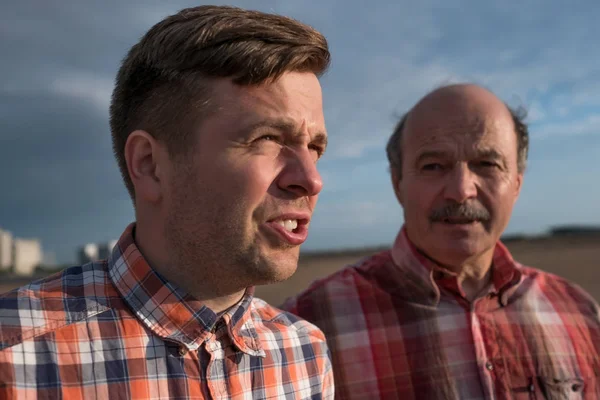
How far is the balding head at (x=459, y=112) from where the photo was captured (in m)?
3.25

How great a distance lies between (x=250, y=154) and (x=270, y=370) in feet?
2.66

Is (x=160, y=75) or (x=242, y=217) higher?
(x=160, y=75)

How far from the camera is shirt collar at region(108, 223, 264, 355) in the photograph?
194 cm

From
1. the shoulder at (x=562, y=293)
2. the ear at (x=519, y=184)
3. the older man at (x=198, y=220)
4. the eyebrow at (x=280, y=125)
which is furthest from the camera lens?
the ear at (x=519, y=184)

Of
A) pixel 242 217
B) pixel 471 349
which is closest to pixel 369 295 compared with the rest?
pixel 471 349

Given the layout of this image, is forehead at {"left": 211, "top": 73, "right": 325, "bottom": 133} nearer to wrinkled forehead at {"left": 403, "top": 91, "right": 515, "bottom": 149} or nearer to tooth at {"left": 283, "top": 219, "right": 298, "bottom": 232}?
tooth at {"left": 283, "top": 219, "right": 298, "bottom": 232}

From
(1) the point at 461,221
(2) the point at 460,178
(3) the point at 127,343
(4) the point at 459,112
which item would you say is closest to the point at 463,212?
(1) the point at 461,221

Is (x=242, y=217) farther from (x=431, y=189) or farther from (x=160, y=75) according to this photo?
(x=431, y=189)

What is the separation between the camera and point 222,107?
6.50 ft

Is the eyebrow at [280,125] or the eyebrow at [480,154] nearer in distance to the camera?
the eyebrow at [280,125]

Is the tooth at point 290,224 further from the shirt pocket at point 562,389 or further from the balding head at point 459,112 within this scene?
the shirt pocket at point 562,389

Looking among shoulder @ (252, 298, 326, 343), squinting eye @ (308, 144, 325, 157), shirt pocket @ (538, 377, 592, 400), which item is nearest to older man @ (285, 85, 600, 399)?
shirt pocket @ (538, 377, 592, 400)

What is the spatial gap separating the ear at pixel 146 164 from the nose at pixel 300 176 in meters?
0.43

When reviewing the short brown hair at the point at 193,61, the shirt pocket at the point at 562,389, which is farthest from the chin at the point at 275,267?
the shirt pocket at the point at 562,389
